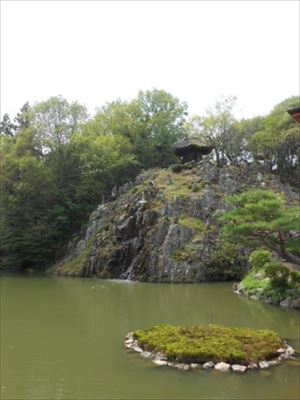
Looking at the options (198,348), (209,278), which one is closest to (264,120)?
(209,278)

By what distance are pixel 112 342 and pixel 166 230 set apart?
60.5 feet

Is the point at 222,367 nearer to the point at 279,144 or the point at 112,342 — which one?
the point at 112,342

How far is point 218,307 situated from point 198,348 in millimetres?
7664

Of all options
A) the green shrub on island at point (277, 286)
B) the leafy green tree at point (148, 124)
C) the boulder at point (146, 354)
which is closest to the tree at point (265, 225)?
the boulder at point (146, 354)

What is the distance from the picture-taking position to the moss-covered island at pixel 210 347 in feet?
35.3

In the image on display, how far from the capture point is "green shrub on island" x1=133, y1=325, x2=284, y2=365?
10.9m

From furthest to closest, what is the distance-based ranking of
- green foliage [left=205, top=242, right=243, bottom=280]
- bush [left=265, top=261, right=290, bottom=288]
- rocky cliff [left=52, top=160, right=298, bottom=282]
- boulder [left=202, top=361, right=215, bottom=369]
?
rocky cliff [left=52, top=160, right=298, bottom=282], green foliage [left=205, top=242, right=243, bottom=280], bush [left=265, top=261, right=290, bottom=288], boulder [left=202, top=361, right=215, bottom=369]

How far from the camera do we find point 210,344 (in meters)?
11.5

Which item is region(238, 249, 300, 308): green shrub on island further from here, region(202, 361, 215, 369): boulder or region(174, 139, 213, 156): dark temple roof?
region(174, 139, 213, 156): dark temple roof

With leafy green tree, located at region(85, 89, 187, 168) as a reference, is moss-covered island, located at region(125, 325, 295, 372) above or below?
below

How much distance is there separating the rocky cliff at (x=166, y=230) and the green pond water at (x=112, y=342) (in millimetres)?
4164

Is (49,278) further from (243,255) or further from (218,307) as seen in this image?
(218,307)

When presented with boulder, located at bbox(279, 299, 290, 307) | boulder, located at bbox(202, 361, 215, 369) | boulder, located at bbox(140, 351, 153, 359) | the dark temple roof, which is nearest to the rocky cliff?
the dark temple roof

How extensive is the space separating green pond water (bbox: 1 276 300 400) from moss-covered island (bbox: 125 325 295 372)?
34cm
